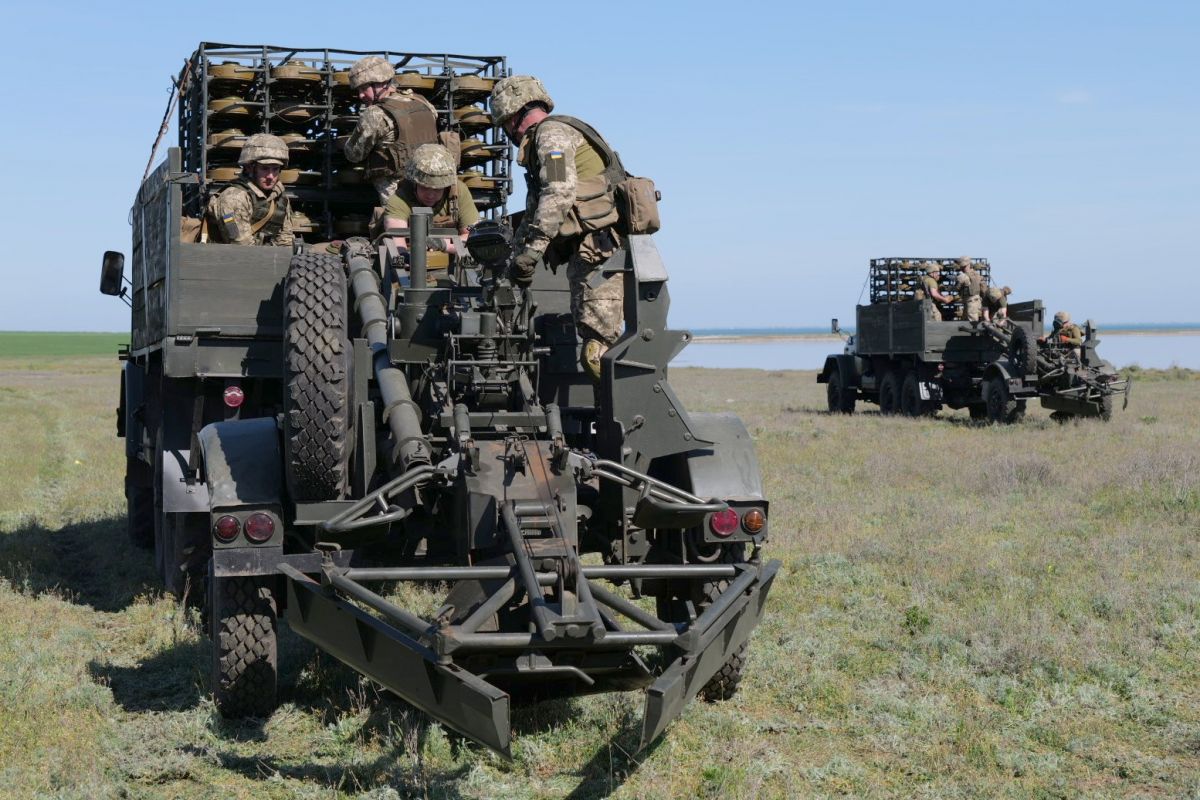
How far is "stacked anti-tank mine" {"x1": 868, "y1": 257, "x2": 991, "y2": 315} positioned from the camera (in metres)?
26.0

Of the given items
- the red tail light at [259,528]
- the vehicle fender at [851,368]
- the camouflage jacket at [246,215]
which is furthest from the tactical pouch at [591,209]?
the vehicle fender at [851,368]

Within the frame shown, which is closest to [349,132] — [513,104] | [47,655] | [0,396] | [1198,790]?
[513,104]

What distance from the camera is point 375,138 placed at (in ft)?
33.7

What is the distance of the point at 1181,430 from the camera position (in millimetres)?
19812

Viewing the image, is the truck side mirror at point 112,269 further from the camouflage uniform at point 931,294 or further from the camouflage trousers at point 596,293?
the camouflage uniform at point 931,294

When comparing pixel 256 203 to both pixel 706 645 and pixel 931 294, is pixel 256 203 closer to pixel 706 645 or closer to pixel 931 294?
pixel 706 645

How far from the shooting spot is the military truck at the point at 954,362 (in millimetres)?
21906

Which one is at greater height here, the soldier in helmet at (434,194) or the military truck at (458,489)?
the soldier in helmet at (434,194)

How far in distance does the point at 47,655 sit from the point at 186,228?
11.5 ft

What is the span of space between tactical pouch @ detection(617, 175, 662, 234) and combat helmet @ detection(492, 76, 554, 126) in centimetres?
85

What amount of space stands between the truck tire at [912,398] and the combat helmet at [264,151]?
16.7m

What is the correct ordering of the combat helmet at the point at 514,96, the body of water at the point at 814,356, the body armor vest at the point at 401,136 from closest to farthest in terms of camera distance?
the combat helmet at the point at 514,96
the body armor vest at the point at 401,136
the body of water at the point at 814,356

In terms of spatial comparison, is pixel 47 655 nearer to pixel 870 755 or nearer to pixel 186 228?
pixel 186 228

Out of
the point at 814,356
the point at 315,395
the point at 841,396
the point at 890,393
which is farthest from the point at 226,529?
the point at 814,356
